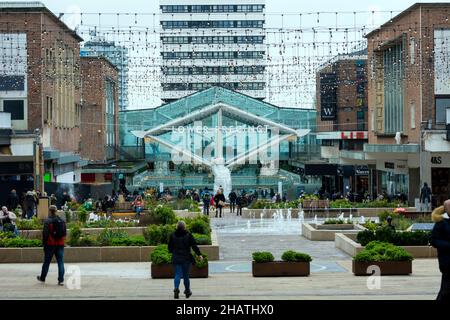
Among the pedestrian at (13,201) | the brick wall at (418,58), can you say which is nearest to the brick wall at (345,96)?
the brick wall at (418,58)

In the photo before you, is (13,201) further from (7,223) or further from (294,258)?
(294,258)

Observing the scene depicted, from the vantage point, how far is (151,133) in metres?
87.0

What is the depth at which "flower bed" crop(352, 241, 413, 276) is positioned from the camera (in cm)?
2258

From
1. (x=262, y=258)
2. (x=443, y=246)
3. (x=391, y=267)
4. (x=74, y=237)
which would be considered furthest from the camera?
(x=74, y=237)

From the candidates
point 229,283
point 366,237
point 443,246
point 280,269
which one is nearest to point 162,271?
point 229,283

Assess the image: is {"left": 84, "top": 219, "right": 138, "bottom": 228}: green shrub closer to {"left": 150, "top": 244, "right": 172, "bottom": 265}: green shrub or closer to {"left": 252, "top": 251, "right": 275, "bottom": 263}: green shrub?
{"left": 150, "top": 244, "right": 172, "bottom": 265}: green shrub

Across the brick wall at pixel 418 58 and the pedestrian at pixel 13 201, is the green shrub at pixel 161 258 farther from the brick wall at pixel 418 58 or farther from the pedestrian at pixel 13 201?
the brick wall at pixel 418 58

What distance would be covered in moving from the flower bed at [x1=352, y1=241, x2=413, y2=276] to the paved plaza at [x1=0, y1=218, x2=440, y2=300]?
0.27 m

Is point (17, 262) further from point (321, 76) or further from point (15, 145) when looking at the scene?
point (321, 76)

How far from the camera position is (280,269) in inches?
910

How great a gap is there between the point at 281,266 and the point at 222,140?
62.7m


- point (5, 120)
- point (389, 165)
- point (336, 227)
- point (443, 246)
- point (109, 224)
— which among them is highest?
point (5, 120)

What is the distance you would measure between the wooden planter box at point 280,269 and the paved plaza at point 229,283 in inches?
10.3
